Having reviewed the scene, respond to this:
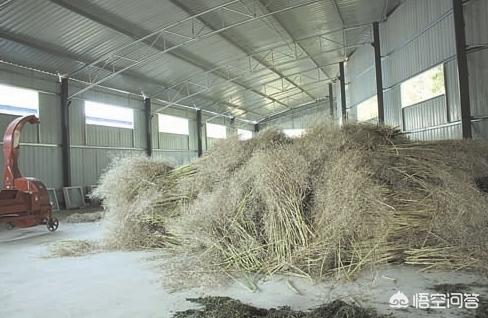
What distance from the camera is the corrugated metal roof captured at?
1234cm

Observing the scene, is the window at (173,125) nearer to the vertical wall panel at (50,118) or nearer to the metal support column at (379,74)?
the vertical wall panel at (50,118)

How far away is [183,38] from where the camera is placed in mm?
15805

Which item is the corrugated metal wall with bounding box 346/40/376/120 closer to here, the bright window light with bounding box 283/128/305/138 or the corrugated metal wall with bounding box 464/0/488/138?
the corrugated metal wall with bounding box 464/0/488/138

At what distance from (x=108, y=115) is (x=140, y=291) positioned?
52.0ft

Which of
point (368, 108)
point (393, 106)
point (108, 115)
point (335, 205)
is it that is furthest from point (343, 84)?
point (335, 205)

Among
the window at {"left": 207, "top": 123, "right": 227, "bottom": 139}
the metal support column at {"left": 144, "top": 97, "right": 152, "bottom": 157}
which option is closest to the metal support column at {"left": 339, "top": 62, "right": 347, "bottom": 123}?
the window at {"left": 207, "top": 123, "right": 227, "bottom": 139}

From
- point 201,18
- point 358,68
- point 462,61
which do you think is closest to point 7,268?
point 201,18

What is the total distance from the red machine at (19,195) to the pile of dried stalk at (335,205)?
432 centimetres

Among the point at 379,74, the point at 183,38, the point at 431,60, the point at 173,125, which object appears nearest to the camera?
the point at 431,60

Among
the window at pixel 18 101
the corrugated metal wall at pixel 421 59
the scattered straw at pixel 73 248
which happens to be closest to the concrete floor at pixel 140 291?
the scattered straw at pixel 73 248

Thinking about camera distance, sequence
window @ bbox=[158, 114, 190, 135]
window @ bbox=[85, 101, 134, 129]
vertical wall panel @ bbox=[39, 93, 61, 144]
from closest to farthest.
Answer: vertical wall panel @ bbox=[39, 93, 61, 144]
window @ bbox=[85, 101, 134, 129]
window @ bbox=[158, 114, 190, 135]

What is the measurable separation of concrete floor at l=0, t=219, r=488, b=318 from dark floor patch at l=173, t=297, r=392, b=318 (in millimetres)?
249

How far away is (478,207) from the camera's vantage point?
5.25 meters

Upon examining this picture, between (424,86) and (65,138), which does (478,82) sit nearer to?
(424,86)
